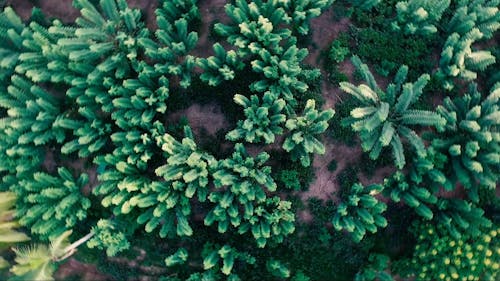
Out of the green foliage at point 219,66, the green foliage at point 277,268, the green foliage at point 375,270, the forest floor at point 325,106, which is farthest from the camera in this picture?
the green foliage at point 375,270

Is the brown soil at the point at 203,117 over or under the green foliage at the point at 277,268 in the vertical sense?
over

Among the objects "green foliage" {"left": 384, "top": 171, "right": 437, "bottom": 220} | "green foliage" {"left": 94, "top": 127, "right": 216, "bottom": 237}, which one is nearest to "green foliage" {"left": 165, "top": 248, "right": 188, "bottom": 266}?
"green foliage" {"left": 94, "top": 127, "right": 216, "bottom": 237}

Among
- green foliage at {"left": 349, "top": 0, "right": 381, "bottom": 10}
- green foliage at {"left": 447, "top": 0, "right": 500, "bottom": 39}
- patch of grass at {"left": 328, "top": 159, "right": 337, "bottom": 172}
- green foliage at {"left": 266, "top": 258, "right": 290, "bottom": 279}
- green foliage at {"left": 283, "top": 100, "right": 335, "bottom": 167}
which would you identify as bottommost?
green foliage at {"left": 266, "top": 258, "right": 290, "bottom": 279}

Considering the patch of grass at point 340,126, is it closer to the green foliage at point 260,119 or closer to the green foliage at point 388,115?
the green foliage at point 388,115

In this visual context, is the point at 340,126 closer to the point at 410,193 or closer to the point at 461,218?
the point at 410,193

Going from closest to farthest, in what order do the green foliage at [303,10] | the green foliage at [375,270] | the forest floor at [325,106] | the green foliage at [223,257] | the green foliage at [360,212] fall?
the green foliage at [303,10] → the green foliage at [360,212] → the green foliage at [223,257] → the forest floor at [325,106] → the green foliage at [375,270]

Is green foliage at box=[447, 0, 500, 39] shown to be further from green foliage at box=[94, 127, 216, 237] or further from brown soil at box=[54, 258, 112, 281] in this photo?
brown soil at box=[54, 258, 112, 281]

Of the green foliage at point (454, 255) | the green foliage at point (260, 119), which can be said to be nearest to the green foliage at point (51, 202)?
the green foliage at point (260, 119)
